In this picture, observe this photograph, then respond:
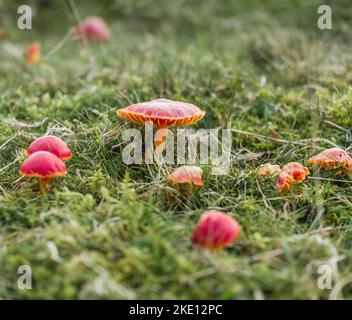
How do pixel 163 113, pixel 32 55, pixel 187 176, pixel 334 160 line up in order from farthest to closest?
pixel 32 55, pixel 334 160, pixel 163 113, pixel 187 176

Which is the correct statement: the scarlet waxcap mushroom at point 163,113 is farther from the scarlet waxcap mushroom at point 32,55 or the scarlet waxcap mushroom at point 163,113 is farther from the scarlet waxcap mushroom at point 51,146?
the scarlet waxcap mushroom at point 32,55

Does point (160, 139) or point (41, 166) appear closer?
point (41, 166)

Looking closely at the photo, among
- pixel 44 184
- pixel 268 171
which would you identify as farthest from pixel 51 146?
pixel 268 171

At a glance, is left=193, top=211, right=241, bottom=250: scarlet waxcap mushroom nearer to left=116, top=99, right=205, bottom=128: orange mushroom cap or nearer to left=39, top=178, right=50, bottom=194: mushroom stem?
left=116, top=99, right=205, bottom=128: orange mushroom cap

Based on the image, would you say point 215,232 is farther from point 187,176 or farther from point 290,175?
point 290,175

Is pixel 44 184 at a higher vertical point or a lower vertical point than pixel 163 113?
lower

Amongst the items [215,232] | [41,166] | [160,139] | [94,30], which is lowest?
[215,232]

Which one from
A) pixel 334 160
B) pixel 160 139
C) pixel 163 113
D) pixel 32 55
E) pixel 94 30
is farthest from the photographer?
pixel 94 30
